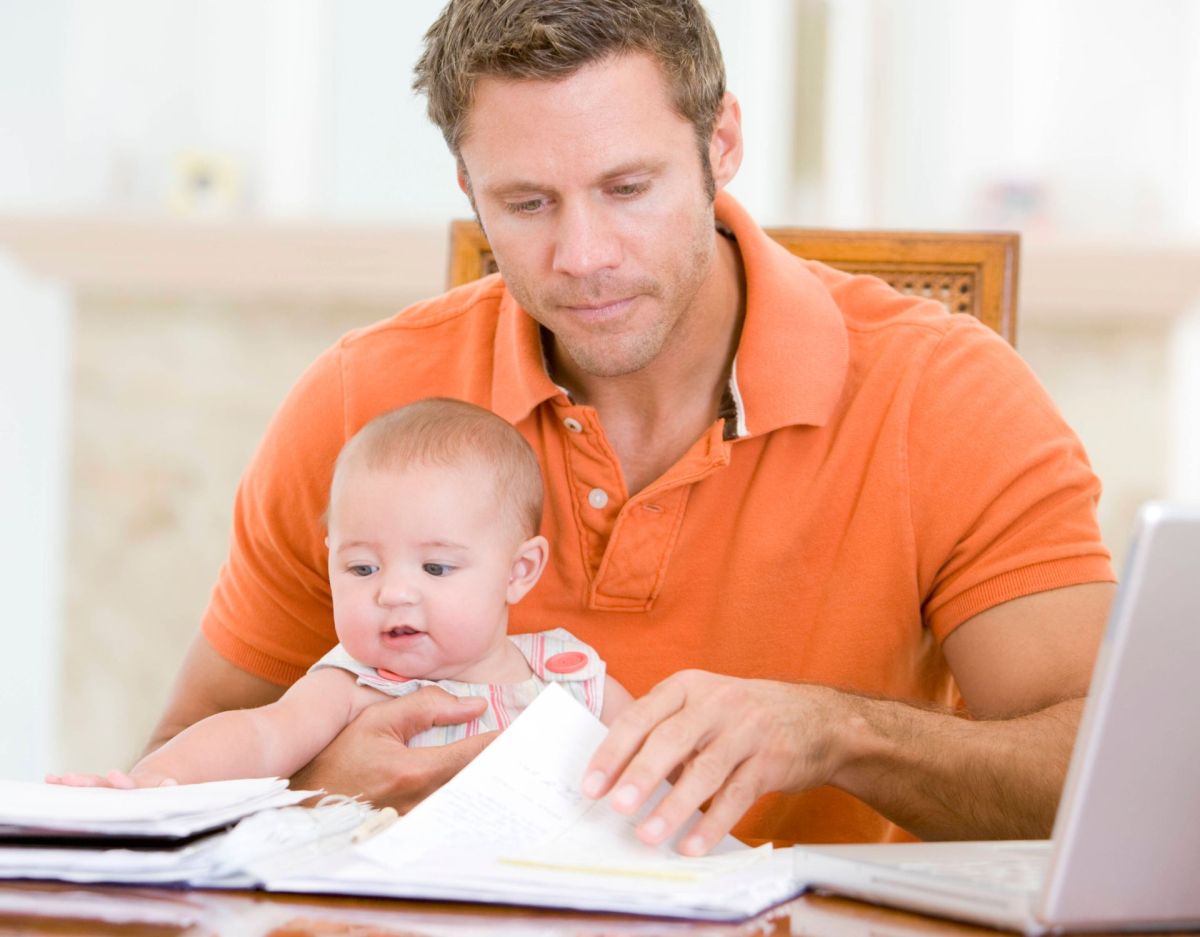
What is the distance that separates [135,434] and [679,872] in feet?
10.7

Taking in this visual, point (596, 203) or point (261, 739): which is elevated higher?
point (596, 203)

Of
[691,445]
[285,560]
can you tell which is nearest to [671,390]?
[691,445]

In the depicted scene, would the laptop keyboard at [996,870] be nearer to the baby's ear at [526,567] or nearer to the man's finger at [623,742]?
the man's finger at [623,742]

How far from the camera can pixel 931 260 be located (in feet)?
5.98

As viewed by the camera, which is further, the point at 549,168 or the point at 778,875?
the point at 549,168

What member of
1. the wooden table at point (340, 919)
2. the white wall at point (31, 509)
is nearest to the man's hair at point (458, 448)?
the wooden table at point (340, 919)

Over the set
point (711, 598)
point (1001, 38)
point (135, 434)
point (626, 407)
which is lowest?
point (135, 434)

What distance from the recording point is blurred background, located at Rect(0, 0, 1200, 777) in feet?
11.3

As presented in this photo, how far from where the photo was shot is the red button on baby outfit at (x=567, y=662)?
1.44m

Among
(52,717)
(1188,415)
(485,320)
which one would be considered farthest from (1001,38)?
(52,717)

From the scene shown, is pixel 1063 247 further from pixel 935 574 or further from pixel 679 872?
pixel 679 872

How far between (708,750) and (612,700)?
466 millimetres

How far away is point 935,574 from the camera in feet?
4.97

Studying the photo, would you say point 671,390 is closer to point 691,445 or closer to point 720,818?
point 691,445
